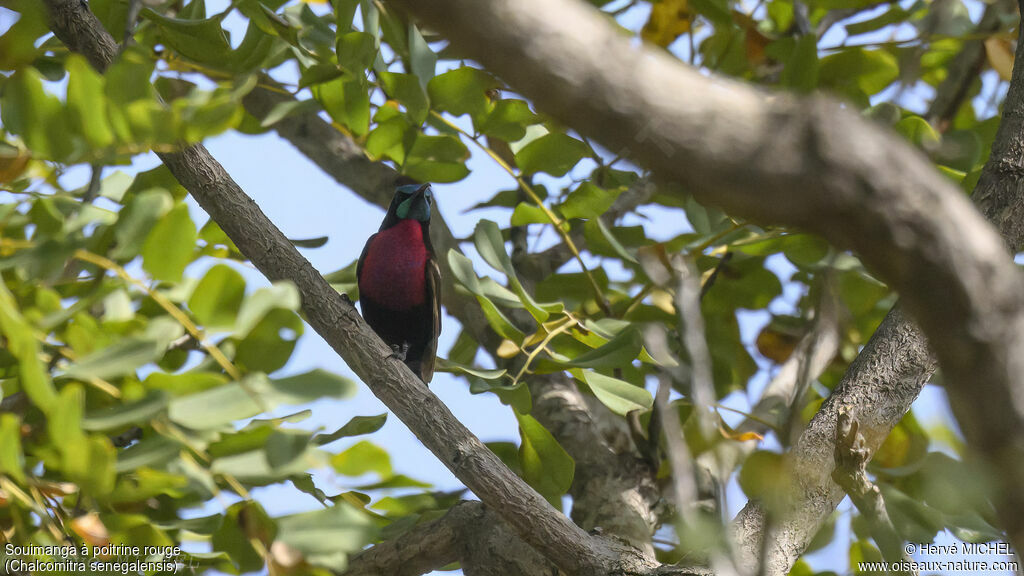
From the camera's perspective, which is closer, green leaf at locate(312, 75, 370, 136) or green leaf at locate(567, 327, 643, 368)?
green leaf at locate(567, 327, 643, 368)

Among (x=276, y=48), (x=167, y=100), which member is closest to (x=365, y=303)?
(x=167, y=100)

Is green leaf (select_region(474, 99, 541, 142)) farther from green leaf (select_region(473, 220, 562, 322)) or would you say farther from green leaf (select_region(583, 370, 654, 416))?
green leaf (select_region(583, 370, 654, 416))

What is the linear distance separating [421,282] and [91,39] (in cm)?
205

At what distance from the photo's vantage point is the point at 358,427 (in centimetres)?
201

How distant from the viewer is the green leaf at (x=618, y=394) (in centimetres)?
226

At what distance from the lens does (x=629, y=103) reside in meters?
0.98

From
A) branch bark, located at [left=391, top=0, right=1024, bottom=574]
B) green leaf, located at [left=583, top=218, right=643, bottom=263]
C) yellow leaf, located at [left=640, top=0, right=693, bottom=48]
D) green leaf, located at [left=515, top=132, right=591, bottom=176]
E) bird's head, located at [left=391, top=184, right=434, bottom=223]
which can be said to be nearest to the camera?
branch bark, located at [left=391, top=0, right=1024, bottom=574]

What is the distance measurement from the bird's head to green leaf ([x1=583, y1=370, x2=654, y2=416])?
1.84m

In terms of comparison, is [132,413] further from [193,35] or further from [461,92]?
[461,92]

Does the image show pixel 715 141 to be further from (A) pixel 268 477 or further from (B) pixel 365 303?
(B) pixel 365 303

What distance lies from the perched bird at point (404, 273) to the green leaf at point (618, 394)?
1.65m

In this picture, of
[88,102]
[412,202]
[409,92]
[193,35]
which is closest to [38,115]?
[88,102]

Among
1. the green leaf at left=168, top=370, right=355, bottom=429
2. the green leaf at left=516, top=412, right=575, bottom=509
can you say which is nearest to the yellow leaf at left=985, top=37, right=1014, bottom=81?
the green leaf at left=516, top=412, right=575, bottom=509

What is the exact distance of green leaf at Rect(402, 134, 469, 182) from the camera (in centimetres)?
279
